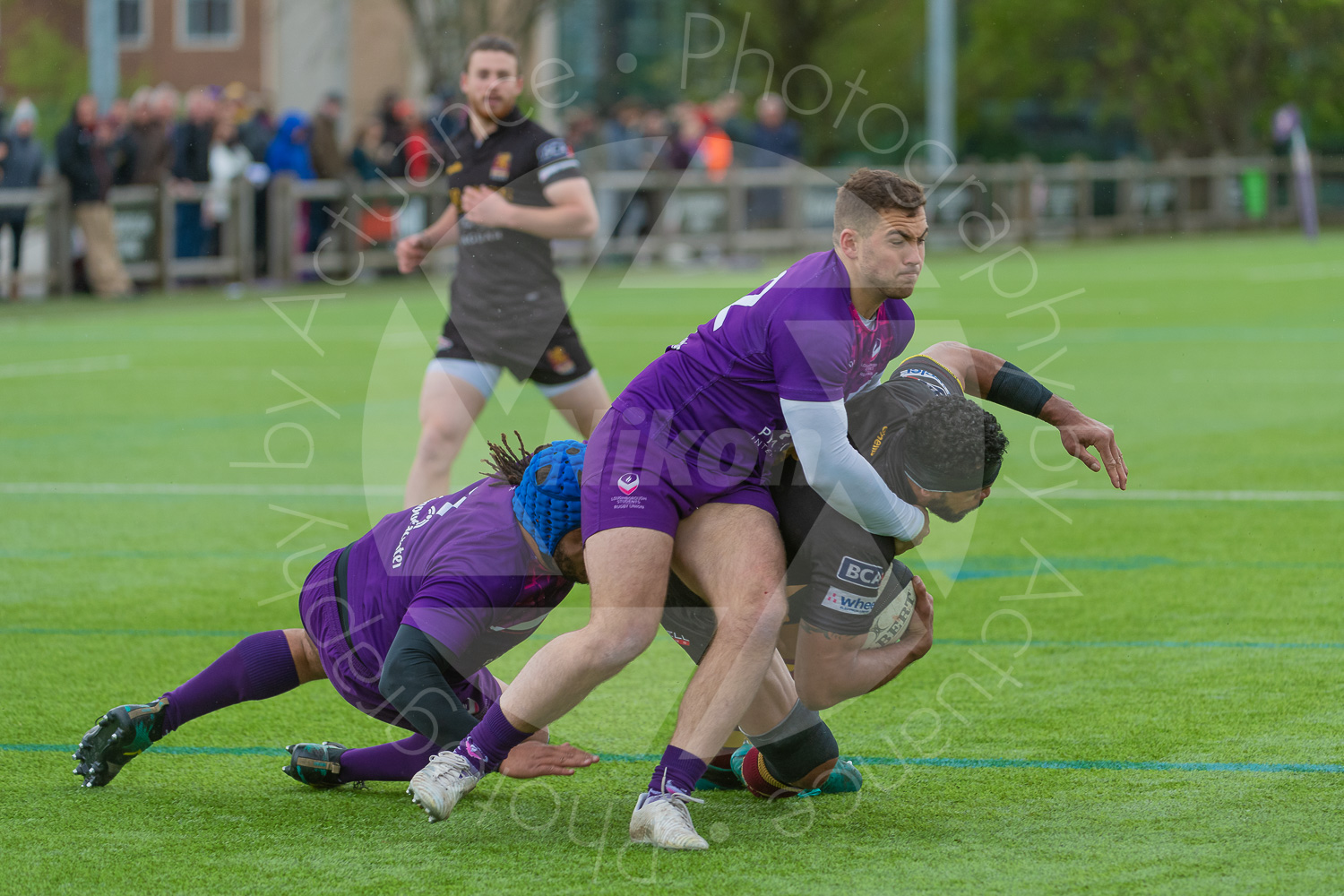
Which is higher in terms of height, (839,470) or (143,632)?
(839,470)

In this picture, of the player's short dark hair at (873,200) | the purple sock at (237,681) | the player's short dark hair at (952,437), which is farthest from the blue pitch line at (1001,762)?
the player's short dark hair at (873,200)

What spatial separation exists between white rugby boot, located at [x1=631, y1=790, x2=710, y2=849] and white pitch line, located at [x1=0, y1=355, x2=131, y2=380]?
11466 mm

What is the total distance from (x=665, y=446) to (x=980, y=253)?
26907 mm

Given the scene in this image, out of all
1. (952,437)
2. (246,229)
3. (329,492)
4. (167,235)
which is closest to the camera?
(952,437)

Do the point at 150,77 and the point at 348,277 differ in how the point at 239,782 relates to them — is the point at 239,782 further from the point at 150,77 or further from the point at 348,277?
the point at 150,77

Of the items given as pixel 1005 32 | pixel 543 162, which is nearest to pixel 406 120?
pixel 543 162

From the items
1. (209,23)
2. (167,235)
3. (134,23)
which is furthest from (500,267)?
(134,23)

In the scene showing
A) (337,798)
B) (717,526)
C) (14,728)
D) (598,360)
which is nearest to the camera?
(717,526)

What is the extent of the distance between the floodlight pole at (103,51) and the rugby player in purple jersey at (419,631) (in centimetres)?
2092

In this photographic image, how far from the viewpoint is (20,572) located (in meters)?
7.54

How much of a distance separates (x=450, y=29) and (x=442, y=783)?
31540 mm

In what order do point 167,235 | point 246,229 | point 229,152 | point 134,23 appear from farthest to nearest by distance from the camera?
point 134,23 → point 229,152 → point 246,229 → point 167,235

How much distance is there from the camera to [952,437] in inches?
173

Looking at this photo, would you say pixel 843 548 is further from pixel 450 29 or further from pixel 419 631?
pixel 450 29
